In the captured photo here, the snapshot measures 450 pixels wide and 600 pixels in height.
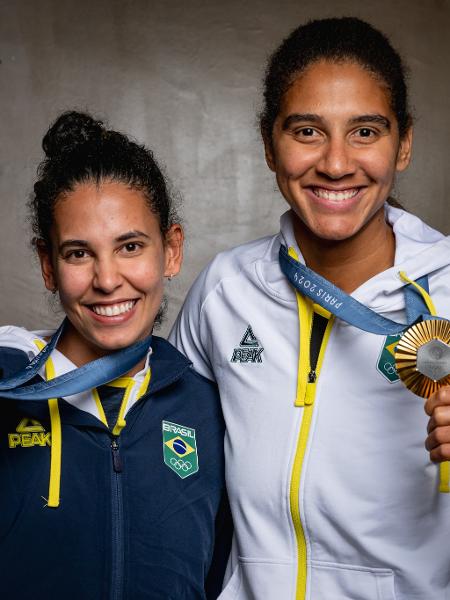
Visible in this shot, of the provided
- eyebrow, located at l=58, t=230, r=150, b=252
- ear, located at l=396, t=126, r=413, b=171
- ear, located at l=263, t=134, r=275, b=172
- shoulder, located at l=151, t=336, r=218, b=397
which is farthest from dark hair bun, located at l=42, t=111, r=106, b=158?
ear, located at l=396, t=126, r=413, b=171

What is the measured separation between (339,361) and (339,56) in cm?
71

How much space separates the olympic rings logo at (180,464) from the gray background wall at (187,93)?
2.39 meters

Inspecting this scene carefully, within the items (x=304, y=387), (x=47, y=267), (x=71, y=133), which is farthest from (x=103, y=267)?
(x=304, y=387)

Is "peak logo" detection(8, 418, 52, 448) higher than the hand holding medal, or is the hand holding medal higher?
the hand holding medal

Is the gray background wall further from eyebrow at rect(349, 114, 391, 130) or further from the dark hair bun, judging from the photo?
eyebrow at rect(349, 114, 391, 130)

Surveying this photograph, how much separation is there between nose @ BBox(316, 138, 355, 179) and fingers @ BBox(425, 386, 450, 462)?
1.85ft

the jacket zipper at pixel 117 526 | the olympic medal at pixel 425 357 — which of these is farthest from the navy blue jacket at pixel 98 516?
the olympic medal at pixel 425 357

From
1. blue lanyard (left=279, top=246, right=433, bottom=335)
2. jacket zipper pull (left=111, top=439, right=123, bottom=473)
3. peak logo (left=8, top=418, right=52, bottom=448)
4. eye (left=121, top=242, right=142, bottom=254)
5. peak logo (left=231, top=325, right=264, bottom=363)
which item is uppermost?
eye (left=121, top=242, right=142, bottom=254)

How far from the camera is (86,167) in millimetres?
2207

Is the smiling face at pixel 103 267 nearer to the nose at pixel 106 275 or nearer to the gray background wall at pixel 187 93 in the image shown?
the nose at pixel 106 275

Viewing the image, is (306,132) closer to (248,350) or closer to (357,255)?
(357,255)

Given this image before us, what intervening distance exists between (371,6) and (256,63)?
0.60m

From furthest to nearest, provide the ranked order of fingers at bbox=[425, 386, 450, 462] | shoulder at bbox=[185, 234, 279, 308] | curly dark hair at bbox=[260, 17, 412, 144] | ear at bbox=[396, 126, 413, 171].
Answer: shoulder at bbox=[185, 234, 279, 308] → ear at bbox=[396, 126, 413, 171] → curly dark hair at bbox=[260, 17, 412, 144] → fingers at bbox=[425, 386, 450, 462]

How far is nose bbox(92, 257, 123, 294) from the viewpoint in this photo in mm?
2082
